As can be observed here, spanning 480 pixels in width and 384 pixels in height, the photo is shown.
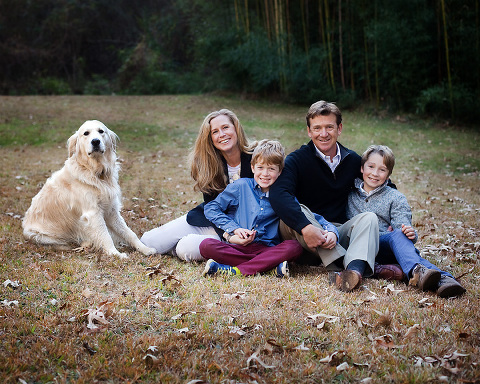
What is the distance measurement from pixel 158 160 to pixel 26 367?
705cm

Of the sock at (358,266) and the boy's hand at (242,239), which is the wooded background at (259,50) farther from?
the boy's hand at (242,239)

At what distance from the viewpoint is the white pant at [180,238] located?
374cm

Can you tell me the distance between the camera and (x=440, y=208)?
5836 millimetres

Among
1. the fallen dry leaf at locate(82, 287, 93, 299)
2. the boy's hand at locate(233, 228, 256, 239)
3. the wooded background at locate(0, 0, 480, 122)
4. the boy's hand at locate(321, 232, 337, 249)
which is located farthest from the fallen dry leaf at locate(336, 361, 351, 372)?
the wooded background at locate(0, 0, 480, 122)

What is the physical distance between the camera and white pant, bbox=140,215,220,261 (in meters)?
3.74

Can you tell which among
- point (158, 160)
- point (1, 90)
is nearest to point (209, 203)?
point (158, 160)

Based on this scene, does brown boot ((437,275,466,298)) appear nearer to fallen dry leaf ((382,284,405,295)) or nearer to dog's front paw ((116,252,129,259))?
fallen dry leaf ((382,284,405,295))

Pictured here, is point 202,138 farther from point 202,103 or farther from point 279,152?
point 202,103

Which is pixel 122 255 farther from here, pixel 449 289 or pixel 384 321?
pixel 449 289

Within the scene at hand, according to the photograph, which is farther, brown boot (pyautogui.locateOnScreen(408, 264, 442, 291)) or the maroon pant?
the maroon pant

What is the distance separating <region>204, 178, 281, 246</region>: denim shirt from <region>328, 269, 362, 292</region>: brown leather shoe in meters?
0.61

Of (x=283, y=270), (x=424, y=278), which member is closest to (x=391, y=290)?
(x=424, y=278)

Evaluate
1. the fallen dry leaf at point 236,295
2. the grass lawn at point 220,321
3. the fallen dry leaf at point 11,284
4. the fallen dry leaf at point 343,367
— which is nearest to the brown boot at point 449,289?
the grass lawn at point 220,321

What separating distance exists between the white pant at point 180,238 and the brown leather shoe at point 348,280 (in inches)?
42.8
